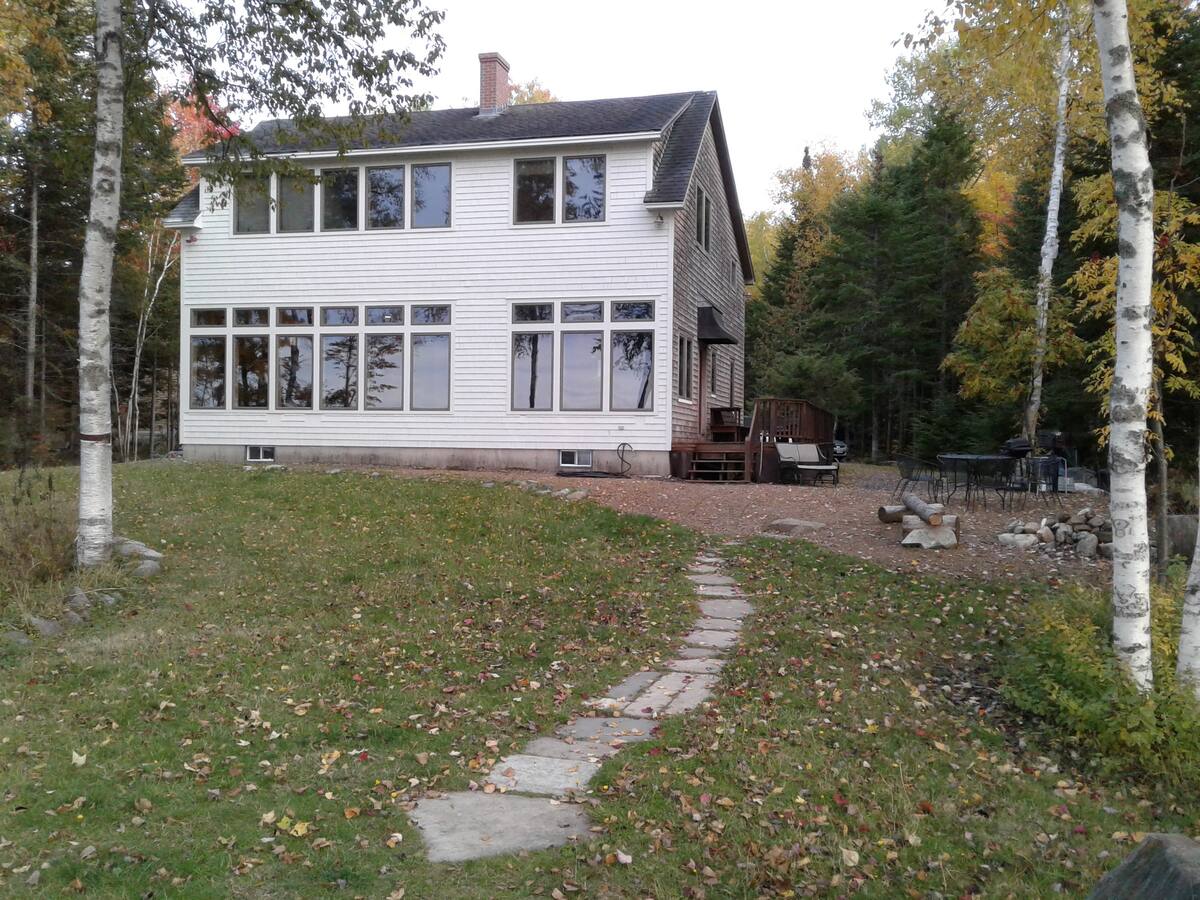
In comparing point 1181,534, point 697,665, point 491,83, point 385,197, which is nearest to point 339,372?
point 385,197

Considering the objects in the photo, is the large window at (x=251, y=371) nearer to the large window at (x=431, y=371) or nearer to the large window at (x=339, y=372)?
the large window at (x=339, y=372)

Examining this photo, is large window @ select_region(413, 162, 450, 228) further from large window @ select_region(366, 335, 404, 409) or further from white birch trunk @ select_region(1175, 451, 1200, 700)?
white birch trunk @ select_region(1175, 451, 1200, 700)

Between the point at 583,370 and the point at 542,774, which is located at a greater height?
the point at 583,370

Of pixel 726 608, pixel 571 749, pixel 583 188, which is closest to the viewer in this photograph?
pixel 571 749

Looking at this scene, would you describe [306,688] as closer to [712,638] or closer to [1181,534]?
[712,638]

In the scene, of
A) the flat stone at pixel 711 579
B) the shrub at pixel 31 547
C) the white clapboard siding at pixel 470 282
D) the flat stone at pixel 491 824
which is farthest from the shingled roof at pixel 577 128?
the flat stone at pixel 491 824

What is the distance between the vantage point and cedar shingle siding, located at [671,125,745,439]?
16.9 meters

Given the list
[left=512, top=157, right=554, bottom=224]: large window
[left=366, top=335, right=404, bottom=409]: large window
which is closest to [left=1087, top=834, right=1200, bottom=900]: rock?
[left=512, top=157, right=554, bottom=224]: large window

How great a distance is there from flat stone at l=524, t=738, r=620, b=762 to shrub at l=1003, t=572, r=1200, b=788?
244 cm

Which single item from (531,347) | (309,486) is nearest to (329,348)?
(531,347)

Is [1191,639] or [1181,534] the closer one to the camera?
[1191,639]

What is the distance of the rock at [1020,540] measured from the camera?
9.59 meters

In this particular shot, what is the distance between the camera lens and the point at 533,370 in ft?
55.3

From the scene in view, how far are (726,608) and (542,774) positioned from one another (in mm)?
3620
